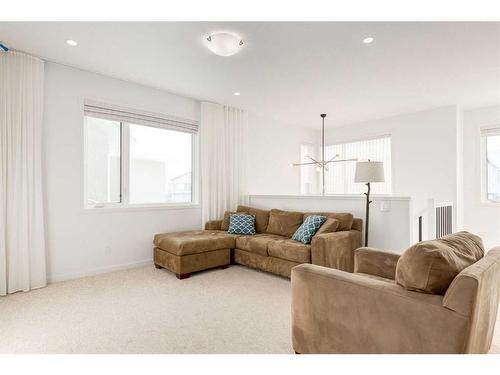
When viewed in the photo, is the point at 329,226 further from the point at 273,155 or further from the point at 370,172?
the point at 273,155

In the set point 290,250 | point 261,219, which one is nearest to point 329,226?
point 290,250

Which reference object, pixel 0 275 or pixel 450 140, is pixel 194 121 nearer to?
pixel 0 275

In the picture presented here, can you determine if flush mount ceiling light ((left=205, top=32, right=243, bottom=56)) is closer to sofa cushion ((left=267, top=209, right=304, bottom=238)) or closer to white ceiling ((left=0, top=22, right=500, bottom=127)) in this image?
white ceiling ((left=0, top=22, right=500, bottom=127))

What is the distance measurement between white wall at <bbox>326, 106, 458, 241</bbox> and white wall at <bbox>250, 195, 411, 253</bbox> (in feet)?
4.35

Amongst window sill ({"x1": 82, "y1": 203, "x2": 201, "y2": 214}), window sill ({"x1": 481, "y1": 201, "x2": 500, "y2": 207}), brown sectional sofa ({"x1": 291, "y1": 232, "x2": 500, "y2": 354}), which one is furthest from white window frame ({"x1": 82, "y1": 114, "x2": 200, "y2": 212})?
window sill ({"x1": 481, "y1": 201, "x2": 500, "y2": 207})

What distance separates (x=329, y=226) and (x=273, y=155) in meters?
2.84

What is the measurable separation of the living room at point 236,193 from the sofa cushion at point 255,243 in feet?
0.05

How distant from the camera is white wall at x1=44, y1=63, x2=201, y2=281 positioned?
130 inches

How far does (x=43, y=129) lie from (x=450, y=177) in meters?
6.15

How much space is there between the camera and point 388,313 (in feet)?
4.54

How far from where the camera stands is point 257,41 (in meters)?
2.74
